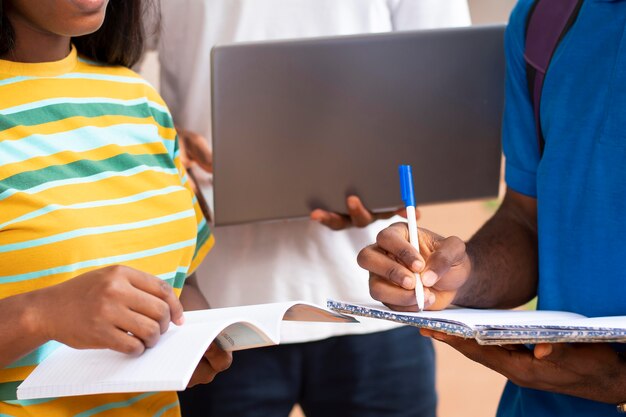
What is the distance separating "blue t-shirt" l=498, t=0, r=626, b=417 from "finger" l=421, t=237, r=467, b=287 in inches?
5.5

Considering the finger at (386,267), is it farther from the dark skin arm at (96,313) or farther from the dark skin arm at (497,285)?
the dark skin arm at (96,313)

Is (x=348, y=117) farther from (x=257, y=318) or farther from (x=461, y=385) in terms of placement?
(x=461, y=385)

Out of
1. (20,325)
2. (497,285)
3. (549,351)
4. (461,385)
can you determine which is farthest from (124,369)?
(461,385)

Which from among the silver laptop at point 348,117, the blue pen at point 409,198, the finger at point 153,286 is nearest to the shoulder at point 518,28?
the silver laptop at point 348,117

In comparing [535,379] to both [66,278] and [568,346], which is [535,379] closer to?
[568,346]

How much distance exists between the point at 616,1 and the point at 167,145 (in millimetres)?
631

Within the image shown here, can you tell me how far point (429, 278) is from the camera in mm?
1178

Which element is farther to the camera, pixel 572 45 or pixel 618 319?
pixel 572 45

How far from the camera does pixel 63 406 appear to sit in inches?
44.7

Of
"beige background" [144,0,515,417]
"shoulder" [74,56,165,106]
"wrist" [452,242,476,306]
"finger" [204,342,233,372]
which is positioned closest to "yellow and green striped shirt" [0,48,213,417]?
"shoulder" [74,56,165,106]

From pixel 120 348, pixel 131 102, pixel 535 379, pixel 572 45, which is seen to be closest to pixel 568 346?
pixel 535 379

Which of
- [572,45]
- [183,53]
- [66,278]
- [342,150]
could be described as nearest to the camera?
[66,278]

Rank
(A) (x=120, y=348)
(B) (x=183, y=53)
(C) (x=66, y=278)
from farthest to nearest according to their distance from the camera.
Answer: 1. (B) (x=183, y=53)
2. (C) (x=66, y=278)
3. (A) (x=120, y=348)

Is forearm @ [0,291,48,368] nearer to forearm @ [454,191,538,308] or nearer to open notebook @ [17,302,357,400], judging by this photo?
open notebook @ [17,302,357,400]
